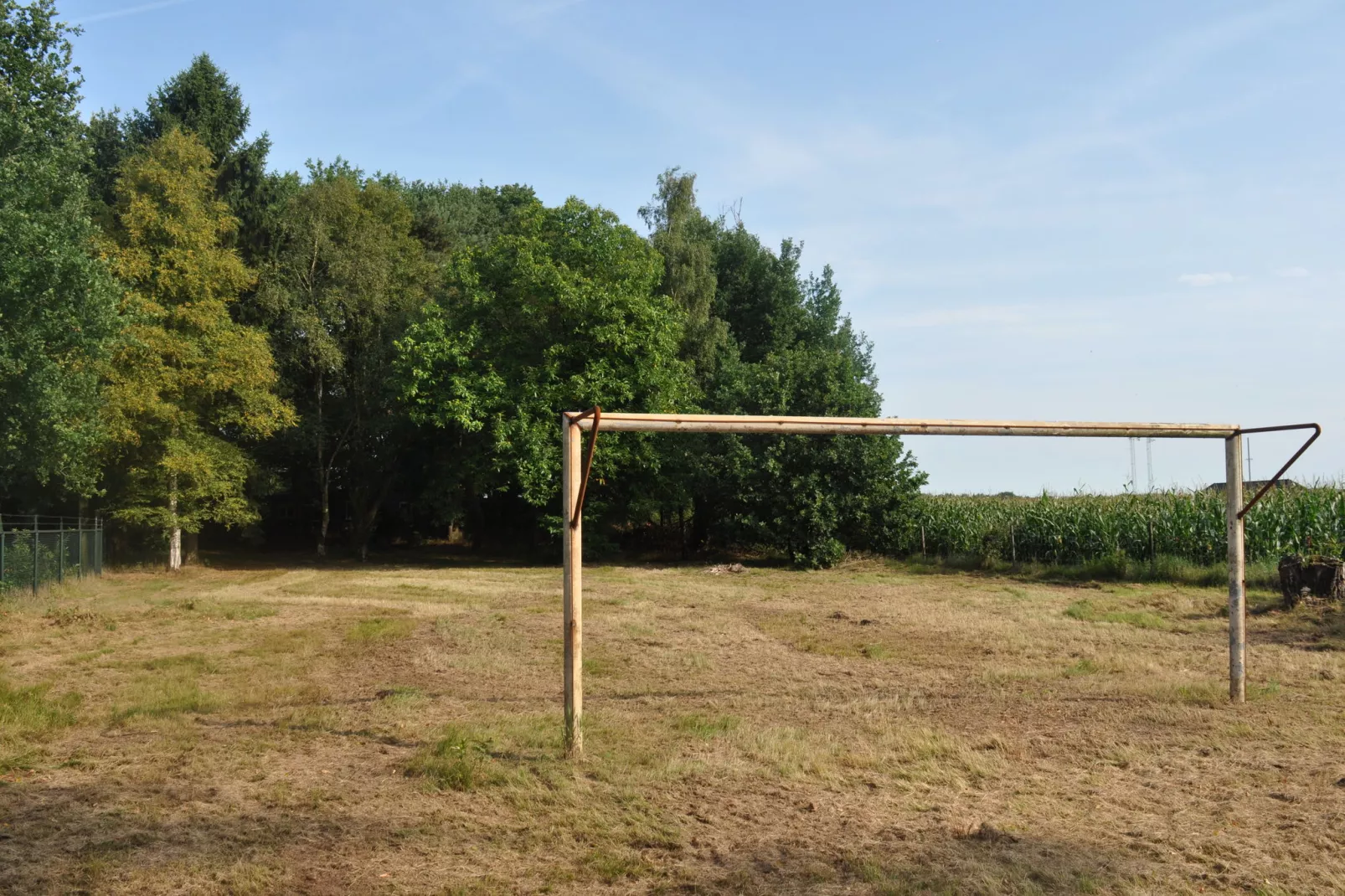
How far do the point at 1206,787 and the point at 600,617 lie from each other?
9911 millimetres

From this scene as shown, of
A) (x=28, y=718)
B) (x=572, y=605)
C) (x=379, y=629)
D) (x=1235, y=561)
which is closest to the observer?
(x=572, y=605)

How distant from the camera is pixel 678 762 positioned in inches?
255

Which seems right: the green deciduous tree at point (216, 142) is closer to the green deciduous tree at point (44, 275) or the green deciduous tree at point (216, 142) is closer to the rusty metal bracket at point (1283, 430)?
the green deciduous tree at point (44, 275)

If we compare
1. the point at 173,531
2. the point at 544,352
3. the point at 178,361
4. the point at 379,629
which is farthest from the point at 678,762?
the point at 173,531

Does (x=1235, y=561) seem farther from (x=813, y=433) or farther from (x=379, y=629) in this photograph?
(x=379, y=629)

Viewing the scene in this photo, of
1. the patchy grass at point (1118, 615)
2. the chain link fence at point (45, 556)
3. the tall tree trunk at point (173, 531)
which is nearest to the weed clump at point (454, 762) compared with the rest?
the patchy grass at point (1118, 615)

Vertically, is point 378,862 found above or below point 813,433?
below

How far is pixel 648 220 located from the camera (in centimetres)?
3744

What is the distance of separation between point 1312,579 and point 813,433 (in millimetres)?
11960

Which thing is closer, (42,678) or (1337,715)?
(1337,715)

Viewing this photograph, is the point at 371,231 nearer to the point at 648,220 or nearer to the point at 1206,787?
the point at 648,220

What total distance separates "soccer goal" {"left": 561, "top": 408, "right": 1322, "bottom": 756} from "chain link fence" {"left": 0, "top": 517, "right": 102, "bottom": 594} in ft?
43.9

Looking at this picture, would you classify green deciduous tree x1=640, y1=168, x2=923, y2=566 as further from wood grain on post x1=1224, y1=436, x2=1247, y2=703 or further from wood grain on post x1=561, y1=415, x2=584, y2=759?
wood grain on post x1=561, y1=415, x2=584, y2=759

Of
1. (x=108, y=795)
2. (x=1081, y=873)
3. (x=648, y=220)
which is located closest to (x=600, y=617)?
(x=108, y=795)
